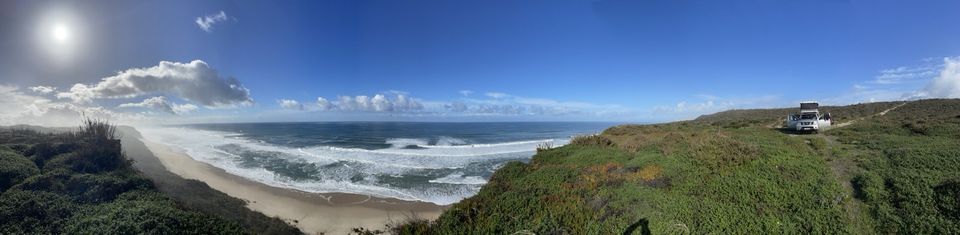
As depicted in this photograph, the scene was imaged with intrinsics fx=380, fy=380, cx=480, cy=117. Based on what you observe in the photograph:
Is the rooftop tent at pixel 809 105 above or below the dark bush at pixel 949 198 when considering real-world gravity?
above

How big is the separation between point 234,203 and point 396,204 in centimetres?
681

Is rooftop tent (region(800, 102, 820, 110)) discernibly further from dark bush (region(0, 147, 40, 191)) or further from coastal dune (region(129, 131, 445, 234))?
dark bush (region(0, 147, 40, 191))

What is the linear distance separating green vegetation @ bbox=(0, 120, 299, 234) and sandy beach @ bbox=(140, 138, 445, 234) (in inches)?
80.6

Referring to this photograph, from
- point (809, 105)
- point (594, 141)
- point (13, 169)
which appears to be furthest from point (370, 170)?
point (809, 105)

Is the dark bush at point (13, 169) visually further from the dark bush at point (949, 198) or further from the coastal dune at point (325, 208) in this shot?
the dark bush at point (949, 198)

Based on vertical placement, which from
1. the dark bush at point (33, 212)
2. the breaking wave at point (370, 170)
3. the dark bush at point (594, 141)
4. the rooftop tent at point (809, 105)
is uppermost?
the rooftop tent at point (809, 105)

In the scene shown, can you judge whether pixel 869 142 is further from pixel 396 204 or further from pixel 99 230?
pixel 99 230

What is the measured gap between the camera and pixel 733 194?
902 cm

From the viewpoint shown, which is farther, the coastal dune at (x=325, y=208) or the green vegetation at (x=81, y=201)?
the coastal dune at (x=325, y=208)

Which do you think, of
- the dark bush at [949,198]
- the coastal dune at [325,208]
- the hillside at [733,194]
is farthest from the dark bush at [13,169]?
the dark bush at [949,198]

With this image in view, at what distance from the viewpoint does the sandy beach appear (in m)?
15.5

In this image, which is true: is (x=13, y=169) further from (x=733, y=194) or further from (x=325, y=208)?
(x=733, y=194)

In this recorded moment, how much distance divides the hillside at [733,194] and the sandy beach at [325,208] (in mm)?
5138

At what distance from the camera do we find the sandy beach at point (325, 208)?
15.5 metres
